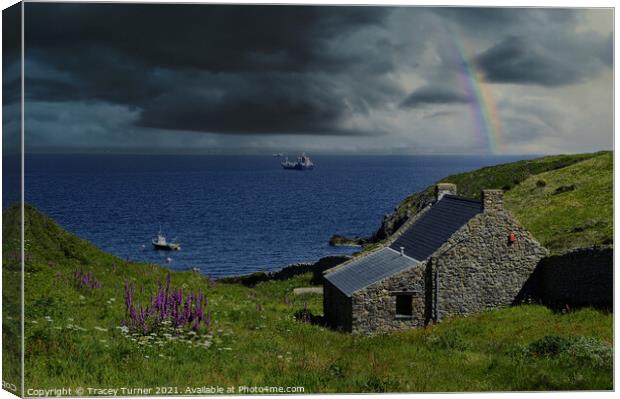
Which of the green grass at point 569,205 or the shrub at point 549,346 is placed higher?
the green grass at point 569,205

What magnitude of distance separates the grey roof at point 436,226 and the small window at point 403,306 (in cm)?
159

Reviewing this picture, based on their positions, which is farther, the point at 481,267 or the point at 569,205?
the point at 569,205

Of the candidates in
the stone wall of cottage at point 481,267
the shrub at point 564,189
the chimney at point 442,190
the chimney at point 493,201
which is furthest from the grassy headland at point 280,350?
the shrub at point 564,189

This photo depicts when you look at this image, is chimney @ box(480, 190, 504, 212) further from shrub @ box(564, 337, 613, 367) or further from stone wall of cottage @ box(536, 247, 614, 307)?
shrub @ box(564, 337, 613, 367)

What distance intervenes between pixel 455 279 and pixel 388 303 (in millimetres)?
2666

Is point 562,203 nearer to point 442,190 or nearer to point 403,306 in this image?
point 442,190

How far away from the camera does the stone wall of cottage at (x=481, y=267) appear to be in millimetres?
28078

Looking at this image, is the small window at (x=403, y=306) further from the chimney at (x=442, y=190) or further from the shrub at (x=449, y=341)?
the chimney at (x=442, y=190)

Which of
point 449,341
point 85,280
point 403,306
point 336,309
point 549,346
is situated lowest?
point 336,309

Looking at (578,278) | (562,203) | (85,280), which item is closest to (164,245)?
(562,203)

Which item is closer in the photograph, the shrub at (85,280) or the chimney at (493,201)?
the shrub at (85,280)

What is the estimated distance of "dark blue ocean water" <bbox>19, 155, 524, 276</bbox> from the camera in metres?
85.7

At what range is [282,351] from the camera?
2009cm

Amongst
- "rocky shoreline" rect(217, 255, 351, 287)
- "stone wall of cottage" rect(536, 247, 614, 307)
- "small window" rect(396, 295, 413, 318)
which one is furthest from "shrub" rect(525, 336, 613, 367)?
"rocky shoreline" rect(217, 255, 351, 287)
